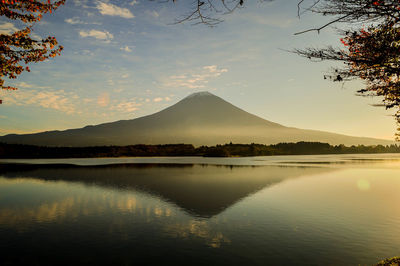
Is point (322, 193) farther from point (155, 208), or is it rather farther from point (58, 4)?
point (58, 4)

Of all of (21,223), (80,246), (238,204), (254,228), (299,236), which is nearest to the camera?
(80,246)

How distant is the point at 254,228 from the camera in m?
13.7

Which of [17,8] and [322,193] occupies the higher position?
[17,8]

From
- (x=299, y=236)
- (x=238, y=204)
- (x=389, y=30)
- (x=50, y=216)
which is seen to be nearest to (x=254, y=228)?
(x=299, y=236)

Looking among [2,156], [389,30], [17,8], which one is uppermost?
[17,8]

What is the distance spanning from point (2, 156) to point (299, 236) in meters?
131

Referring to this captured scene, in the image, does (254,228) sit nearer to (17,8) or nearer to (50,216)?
(50,216)

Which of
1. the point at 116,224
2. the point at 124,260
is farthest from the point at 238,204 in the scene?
the point at 124,260

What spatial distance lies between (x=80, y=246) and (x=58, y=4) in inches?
473

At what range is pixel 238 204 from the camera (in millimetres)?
19453

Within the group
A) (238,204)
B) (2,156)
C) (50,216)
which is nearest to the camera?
(50,216)

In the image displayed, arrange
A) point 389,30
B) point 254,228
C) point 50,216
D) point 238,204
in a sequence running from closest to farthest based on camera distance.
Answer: point 389,30, point 254,228, point 50,216, point 238,204

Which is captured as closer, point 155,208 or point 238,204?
point 155,208

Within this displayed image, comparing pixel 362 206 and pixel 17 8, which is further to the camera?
pixel 362 206
